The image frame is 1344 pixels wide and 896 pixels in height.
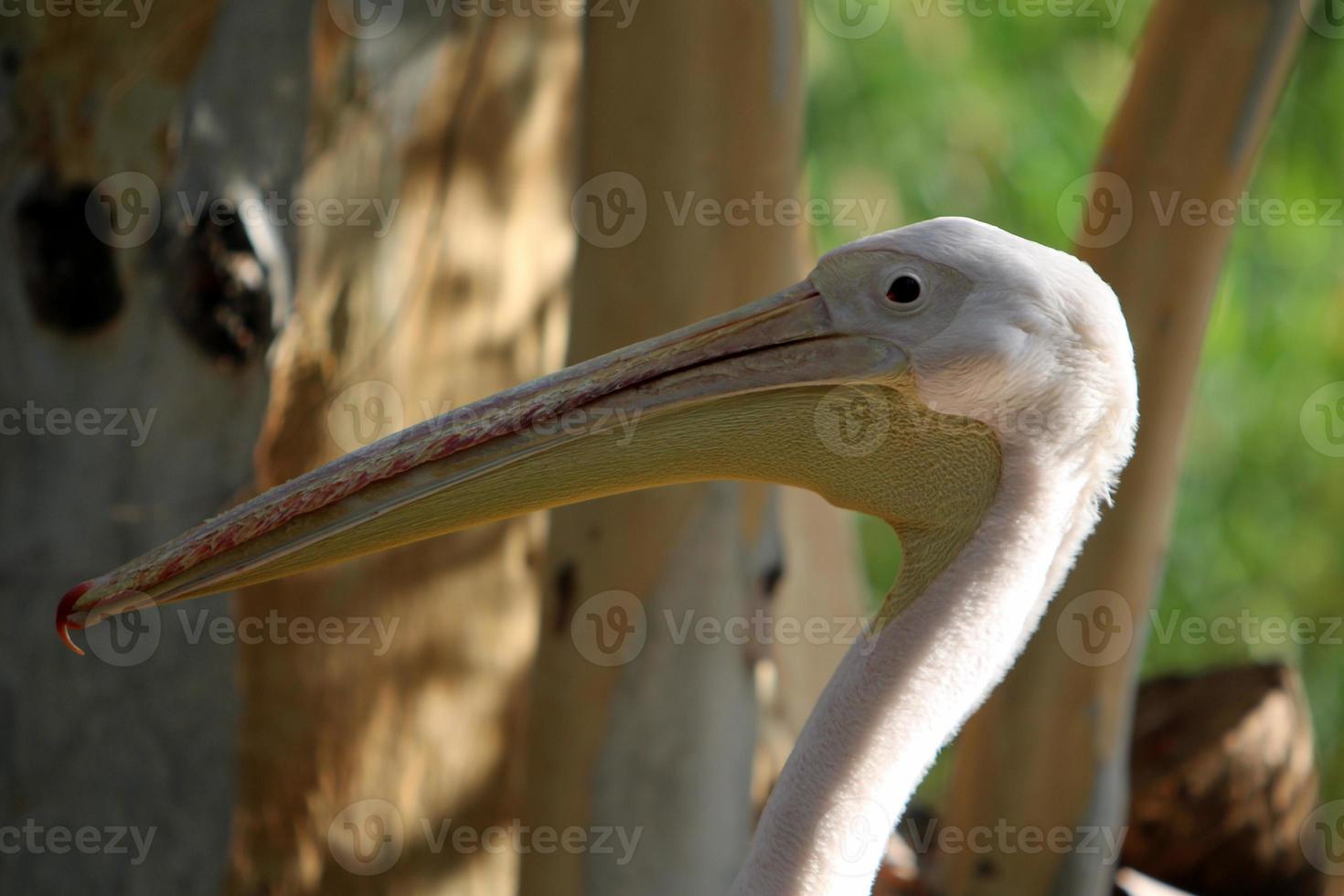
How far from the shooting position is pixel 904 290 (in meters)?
1.30

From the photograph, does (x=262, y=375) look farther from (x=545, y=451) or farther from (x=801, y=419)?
(x=801, y=419)

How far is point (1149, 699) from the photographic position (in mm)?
3246

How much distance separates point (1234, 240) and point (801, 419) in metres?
6.25

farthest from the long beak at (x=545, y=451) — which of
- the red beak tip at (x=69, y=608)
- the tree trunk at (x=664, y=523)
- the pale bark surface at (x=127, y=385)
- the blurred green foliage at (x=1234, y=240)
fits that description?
the blurred green foliage at (x=1234, y=240)

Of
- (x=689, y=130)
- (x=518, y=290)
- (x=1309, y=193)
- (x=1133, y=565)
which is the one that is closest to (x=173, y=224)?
(x=518, y=290)

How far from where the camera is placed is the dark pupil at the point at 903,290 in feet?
4.24

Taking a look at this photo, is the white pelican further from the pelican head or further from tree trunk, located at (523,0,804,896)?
tree trunk, located at (523,0,804,896)

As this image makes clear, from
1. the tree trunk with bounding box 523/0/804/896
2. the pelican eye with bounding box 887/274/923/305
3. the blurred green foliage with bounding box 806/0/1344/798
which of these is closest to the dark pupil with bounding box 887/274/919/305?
the pelican eye with bounding box 887/274/923/305

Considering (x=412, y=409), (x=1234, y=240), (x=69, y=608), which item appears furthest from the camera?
(x=1234, y=240)

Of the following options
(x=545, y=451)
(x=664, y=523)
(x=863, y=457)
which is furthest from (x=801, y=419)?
(x=664, y=523)

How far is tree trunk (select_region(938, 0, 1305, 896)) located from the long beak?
1.21 meters

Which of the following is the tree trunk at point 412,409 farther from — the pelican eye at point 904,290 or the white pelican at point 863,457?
the pelican eye at point 904,290

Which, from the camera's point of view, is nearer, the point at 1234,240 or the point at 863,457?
the point at 863,457

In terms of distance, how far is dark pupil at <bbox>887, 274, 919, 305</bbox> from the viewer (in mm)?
1293
